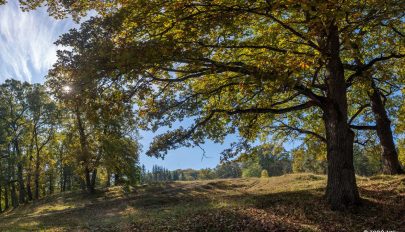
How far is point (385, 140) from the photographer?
1667 centimetres

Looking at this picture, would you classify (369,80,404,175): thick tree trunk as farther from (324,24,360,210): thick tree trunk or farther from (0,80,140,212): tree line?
(0,80,140,212): tree line

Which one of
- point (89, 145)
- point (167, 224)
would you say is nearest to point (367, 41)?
point (167, 224)

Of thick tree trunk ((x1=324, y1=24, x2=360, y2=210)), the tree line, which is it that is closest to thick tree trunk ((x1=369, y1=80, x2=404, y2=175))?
thick tree trunk ((x1=324, y1=24, x2=360, y2=210))

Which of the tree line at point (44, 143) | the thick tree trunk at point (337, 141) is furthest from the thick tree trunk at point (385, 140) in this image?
the tree line at point (44, 143)

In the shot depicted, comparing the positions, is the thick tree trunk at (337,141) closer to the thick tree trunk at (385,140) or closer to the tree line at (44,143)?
the thick tree trunk at (385,140)

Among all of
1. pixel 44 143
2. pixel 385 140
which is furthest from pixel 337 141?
pixel 44 143

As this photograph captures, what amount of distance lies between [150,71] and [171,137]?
100.0 inches

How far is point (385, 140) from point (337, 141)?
7.01 meters

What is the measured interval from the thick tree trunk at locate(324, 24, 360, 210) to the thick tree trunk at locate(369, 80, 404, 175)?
544cm

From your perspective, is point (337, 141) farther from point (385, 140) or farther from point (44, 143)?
point (44, 143)

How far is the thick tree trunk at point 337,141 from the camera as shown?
36.3 feet

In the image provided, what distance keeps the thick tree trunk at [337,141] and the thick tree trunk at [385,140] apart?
5.44 metres

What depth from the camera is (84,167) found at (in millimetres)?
32938

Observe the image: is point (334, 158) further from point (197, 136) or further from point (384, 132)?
point (384, 132)
